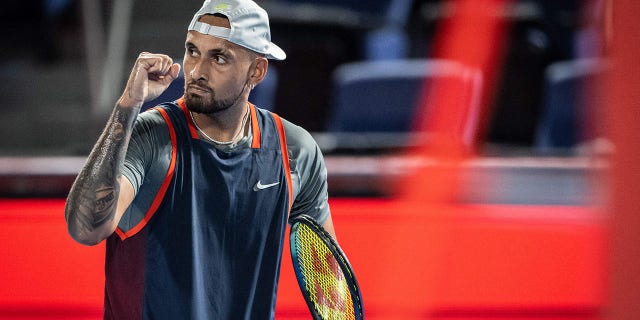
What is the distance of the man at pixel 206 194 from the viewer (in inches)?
42.4

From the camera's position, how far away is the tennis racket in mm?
1134

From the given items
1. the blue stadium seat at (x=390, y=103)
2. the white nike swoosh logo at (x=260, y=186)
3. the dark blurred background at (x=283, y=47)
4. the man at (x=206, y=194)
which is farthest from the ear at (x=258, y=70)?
the dark blurred background at (x=283, y=47)

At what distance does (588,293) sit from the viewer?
5.73 ft

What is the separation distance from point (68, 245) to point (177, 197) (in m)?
0.70

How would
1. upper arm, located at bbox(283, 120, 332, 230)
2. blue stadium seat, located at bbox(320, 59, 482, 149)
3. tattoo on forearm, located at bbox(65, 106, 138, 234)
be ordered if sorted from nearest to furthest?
tattoo on forearm, located at bbox(65, 106, 138, 234) < upper arm, located at bbox(283, 120, 332, 230) < blue stadium seat, located at bbox(320, 59, 482, 149)

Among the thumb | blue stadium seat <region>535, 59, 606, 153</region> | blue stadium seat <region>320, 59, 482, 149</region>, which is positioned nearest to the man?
the thumb

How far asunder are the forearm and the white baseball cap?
0.16 m

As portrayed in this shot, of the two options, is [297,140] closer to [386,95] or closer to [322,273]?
[322,273]

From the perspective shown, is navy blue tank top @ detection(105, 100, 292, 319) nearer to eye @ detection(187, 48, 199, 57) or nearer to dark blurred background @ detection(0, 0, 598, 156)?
eye @ detection(187, 48, 199, 57)

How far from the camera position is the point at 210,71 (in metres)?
1.08

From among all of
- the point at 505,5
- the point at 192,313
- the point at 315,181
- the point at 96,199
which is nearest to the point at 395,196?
the point at 315,181

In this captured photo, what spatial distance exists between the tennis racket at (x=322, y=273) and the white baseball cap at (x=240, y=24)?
0.25 meters

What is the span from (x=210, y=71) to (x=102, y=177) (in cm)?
20

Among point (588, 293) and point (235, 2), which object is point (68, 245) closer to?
point (235, 2)
